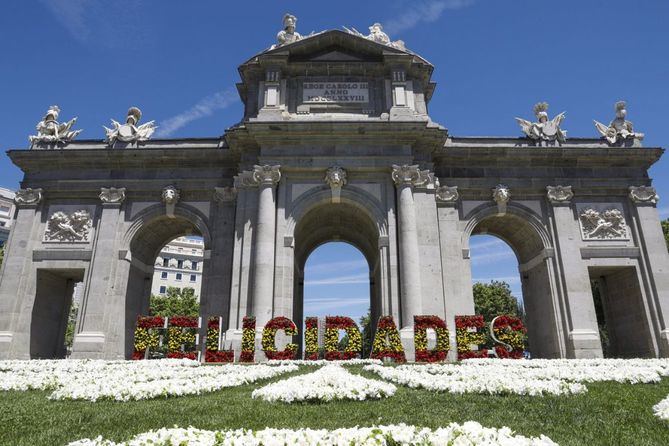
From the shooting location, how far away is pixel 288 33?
28219mm

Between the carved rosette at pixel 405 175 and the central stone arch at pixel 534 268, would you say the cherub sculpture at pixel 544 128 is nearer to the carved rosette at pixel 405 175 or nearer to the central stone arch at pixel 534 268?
the central stone arch at pixel 534 268

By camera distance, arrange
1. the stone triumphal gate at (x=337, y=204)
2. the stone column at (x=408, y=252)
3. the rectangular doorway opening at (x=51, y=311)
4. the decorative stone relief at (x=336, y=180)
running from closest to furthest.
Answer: the stone column at (x=408, y=252) < the stone triumphal gate at (x=337, y=204) < the decorative stone relief at (x=336, y=180) < the rectangular doorway opening at (x=51, y=311)

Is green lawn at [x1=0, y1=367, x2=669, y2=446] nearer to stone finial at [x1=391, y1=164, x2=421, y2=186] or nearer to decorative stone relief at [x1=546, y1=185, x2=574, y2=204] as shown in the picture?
stone finial at [x1=391, y1=164, x2=421, y2=186]

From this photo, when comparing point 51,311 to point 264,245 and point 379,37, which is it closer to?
point 264,245

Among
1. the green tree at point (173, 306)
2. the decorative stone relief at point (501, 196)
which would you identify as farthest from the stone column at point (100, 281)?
the green tree at point (173, 306)

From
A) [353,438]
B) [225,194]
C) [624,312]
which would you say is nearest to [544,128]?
[624,312]

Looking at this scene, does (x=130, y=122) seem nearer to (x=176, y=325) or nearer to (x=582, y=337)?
(x=176, y=325)

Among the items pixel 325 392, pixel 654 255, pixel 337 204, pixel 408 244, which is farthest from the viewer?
pixel 337 204

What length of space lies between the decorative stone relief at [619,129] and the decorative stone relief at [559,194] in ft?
15.5

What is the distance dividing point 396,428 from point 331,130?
843 inches

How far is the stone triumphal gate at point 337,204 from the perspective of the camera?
79.3 ft

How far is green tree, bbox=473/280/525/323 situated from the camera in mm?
61472

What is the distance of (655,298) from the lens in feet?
81.7

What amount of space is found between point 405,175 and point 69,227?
19.7m
